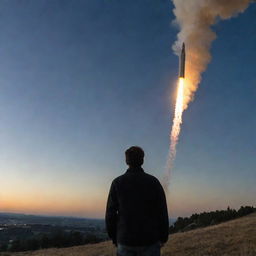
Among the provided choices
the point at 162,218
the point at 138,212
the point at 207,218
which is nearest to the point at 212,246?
the point at 162,218

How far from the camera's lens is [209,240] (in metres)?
28.9

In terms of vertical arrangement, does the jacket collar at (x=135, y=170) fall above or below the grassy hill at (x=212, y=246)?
below

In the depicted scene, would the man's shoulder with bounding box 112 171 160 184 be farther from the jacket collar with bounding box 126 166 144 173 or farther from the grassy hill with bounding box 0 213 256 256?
the grassy hill with bounding box 0 213 256 256

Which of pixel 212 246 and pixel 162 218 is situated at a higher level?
pixel 212 246

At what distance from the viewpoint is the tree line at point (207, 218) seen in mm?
51844

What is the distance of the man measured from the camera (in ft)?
21.0

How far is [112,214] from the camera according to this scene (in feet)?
22.1

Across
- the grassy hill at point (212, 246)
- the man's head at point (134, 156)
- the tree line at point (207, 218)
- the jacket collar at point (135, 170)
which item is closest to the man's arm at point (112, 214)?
the jacket collar at point (135, 170)

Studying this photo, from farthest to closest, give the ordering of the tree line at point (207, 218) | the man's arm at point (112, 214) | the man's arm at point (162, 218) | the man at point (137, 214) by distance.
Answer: the tree line at point (207, 218) → the man's arm at point (112, 214) → the man's arm at point (162, 218) → the man at point (137, 214)

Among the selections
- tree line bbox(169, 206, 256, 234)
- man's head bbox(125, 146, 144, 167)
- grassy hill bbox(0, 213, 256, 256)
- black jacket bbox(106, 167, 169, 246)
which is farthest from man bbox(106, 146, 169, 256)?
tree line bbox(169, 206, 256, 234)

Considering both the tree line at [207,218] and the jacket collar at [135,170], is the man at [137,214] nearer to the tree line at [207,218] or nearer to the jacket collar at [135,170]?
the jacket collar at [135,170]

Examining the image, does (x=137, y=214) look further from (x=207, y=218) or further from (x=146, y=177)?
(x=207, y=218)

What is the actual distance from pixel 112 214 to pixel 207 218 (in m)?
49.1

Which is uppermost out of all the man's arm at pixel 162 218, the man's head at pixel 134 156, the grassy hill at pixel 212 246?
the grassy hill at pixel 212 246
